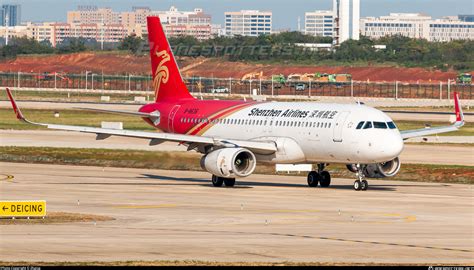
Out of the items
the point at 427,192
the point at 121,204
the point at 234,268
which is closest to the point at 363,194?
the point at 427,192

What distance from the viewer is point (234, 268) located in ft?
106

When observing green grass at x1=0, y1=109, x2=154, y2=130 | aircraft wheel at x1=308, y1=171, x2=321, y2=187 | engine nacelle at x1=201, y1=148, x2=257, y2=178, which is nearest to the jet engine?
aircraft wheel at x1=308, y1=171, x2=321, y2=187

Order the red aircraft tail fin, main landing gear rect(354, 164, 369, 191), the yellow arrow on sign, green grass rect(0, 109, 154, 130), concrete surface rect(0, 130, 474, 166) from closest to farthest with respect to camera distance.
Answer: the yellow arrow on sign
main landing gear rect(354, 164, 369, 191)
the red aircraft tail fin
concrete surface rect(0, 130, 474, 166)
green grass rect(0, 109, 154, 130)

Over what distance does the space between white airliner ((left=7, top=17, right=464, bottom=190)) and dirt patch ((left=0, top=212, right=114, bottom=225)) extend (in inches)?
547

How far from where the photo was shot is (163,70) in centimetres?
7106

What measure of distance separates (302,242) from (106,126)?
3095 centimetres

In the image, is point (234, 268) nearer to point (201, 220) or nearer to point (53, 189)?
point (201, 220)

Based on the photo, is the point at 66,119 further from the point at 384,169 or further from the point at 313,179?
the point at 384,169

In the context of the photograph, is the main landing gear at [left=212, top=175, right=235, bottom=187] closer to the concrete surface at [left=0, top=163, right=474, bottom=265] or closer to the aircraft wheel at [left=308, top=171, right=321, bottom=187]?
the concrete surface at [left=0, top=163, right=474, bottom=265]

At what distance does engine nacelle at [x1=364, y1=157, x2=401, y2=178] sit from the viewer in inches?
2437

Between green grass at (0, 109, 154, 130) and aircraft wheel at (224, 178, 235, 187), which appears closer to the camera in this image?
aircraft wheel at (224, 178, 235, 187)

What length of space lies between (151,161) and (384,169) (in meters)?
20.1

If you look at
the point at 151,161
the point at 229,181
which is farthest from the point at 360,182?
the point at 151,161

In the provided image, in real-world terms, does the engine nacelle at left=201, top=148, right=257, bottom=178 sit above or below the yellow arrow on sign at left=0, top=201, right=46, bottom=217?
above
